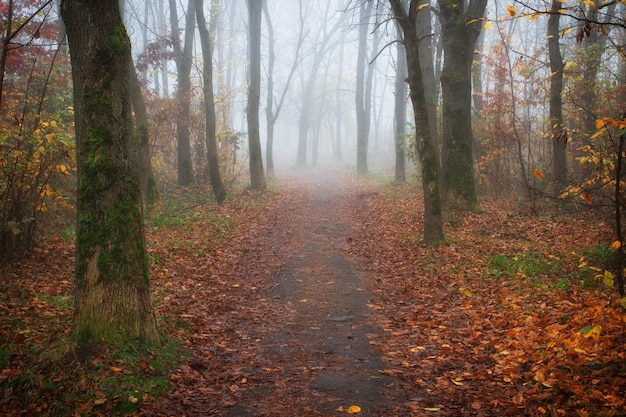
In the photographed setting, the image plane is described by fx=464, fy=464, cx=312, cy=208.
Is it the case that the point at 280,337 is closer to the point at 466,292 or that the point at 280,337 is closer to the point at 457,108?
the point at 466,292

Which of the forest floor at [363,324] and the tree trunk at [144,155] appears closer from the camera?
the forest floor at [363,324]

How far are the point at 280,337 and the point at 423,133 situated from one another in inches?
237

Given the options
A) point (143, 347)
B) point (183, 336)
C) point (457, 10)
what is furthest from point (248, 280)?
point (457, 10)

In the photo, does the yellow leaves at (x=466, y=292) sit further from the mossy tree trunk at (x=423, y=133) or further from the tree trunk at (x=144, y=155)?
the tree trunk at (x=144, y=155)

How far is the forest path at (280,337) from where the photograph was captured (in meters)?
4.89

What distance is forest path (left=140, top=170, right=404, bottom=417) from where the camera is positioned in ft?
16.0

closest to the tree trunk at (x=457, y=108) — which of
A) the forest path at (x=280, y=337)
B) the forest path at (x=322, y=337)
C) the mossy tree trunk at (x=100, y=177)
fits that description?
the forest path at (x=322, y=337)

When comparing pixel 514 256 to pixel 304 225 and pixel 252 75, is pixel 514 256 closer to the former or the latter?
pixel 304 225

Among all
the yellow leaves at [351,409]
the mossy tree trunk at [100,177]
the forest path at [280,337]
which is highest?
the mossy tree trunk at [100,177]

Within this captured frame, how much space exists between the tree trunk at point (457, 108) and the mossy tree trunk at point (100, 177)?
9.82 metres

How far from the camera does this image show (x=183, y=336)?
6.40 metres

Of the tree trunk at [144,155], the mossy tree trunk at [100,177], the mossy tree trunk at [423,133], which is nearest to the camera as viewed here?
the mossy tree trunk at [100,177]

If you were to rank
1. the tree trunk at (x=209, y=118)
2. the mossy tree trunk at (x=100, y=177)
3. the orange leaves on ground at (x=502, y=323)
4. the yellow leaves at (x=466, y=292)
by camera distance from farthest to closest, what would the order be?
the tree trunk at (x=209, y=118), the yellow leaves at (x=466, y=292), the mossy tree trunk at (x=100, y=177), the orange leaves on ground at (x=502, y=323)

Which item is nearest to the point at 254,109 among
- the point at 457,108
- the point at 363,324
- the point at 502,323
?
the point at 457,108
